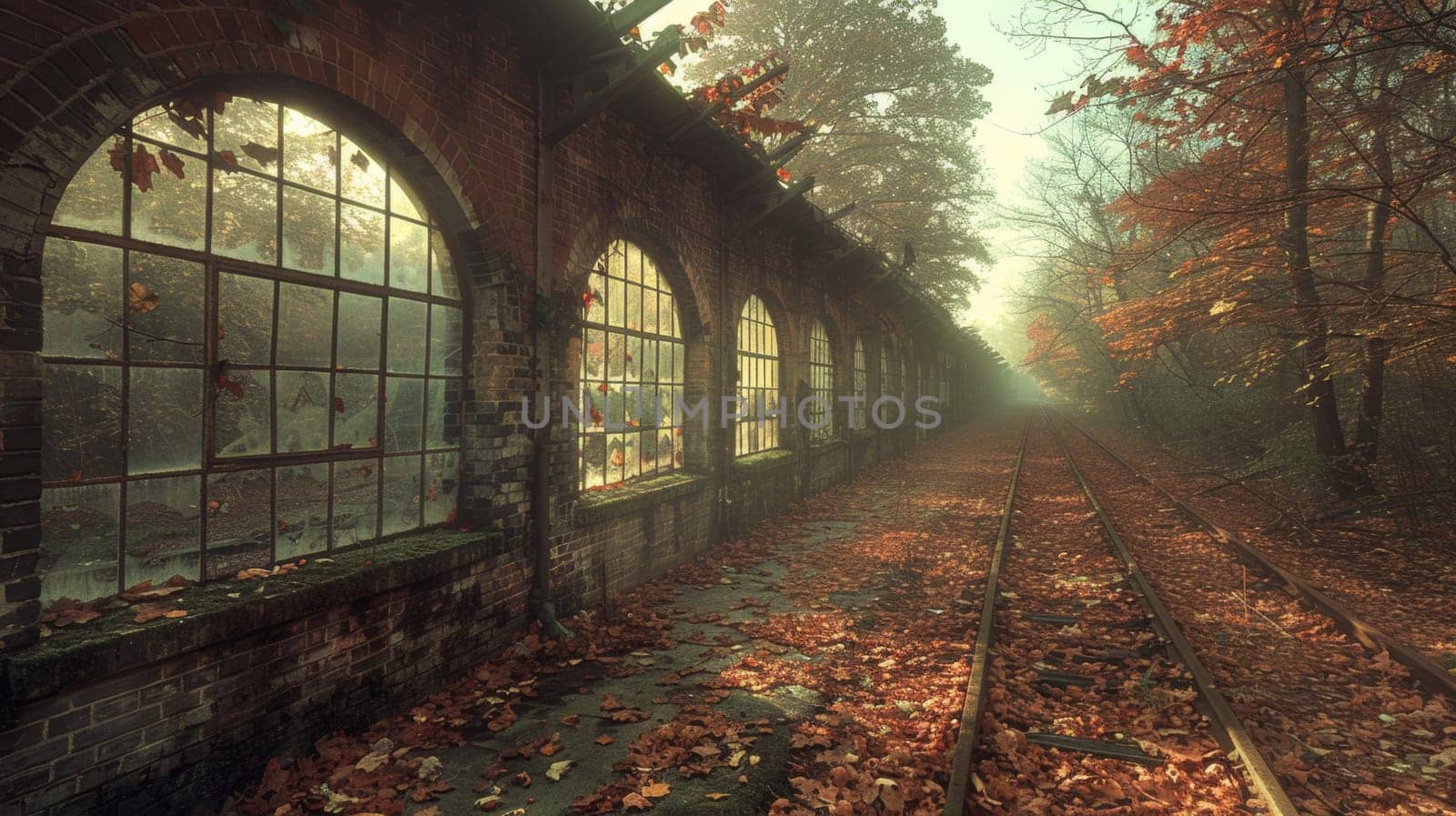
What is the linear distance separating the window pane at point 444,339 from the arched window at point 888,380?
14420 millimetres

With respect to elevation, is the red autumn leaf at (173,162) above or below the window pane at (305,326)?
above

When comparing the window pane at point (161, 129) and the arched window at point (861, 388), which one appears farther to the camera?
the arched window at point (861, 388)

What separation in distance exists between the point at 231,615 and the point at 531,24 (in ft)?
14.4

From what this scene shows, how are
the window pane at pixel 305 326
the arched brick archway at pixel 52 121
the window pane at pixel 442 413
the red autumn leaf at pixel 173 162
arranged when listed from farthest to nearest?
the window pane at pixel 442 413
the window pane at pixel 305 326
the red autumn leaf at pixel 173 162
the arched brick archway at pixel 52 121

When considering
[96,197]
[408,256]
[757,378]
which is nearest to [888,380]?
[757,378]

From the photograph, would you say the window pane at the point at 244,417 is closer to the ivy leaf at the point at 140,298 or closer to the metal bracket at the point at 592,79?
the ivy leaf at the point at 140,298

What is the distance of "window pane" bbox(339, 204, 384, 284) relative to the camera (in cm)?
407

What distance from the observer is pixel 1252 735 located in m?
3.78

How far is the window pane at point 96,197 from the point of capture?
9.23ft

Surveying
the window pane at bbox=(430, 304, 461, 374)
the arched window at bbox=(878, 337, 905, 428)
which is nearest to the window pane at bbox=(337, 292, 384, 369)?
the window pane at bbox=(430, 304, 461, 374)

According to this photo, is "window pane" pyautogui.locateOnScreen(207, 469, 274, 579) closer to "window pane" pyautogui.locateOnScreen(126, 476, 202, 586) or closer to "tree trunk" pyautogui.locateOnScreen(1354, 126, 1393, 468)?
"window pane" pyautogui.locateOnScreen(126, 476, 202, 586)

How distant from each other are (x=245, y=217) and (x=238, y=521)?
1574mm

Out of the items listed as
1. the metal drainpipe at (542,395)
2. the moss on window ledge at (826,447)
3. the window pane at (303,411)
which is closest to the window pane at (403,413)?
the window pane at (303,411)

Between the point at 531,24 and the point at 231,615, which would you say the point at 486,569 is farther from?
the point at 531,24
